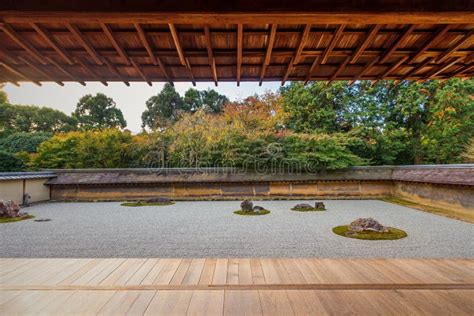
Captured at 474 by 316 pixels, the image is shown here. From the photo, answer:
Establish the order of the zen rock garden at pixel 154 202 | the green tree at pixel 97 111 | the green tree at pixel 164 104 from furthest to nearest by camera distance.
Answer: the green tree at pixel 97 111
the green tree at pixel 164 104
the zen rock garden at pixel 154 202

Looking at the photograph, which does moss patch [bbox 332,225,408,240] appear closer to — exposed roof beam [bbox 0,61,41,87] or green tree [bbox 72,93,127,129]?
exposed roof beam [bbox 0,61,41,87]

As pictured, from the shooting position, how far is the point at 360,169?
9.18 m

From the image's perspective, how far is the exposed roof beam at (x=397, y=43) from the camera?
189cm

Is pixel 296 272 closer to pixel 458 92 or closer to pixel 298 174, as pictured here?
pixel 298 174

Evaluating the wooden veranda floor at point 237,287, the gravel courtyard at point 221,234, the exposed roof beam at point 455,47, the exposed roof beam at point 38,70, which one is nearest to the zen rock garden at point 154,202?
the gravel courtyard at point 221,234

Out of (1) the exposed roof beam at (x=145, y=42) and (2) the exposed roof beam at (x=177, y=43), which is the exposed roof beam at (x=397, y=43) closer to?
(2) the exposed roof beam at (x=177, y=43)

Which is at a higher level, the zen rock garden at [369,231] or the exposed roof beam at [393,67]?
the exposed roof beam at [393,67]

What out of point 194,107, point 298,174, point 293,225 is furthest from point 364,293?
point 194,107

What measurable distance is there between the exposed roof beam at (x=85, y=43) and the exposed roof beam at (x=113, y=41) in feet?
0.64

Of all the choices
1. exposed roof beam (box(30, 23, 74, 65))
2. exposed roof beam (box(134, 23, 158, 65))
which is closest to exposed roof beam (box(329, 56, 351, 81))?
exposed roof beam (box(134, 23, 158, 65))

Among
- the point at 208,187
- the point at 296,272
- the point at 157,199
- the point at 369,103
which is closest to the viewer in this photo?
the point at 296,272

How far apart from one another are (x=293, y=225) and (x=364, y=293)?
323 centimetres

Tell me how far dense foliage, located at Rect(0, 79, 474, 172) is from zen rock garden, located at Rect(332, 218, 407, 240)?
14.4ft

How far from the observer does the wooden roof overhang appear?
159 cm
